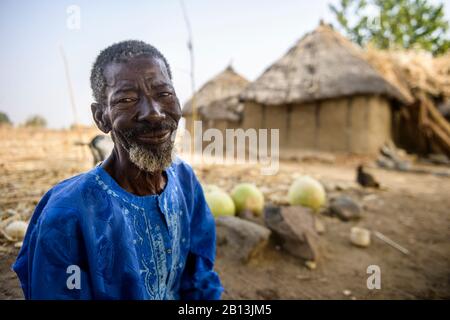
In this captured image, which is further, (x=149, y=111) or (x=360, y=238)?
(x=360, y=238)

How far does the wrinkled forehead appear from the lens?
1.22 m

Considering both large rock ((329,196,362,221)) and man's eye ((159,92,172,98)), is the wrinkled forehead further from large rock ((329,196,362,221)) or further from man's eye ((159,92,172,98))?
large rock ((329,196,362,221))

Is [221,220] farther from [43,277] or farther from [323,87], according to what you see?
[323,87]

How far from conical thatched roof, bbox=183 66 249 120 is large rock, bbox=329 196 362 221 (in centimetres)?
1036

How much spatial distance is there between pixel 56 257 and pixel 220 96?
15848mm

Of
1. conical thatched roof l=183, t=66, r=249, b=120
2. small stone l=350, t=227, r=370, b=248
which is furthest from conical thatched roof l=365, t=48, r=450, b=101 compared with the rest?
small stone l=350, t=227, r=370, b=248

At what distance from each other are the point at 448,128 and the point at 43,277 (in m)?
12.8

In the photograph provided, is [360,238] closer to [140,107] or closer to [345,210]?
[345,210]

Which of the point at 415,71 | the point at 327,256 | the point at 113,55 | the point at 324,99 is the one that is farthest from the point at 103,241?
the point at 415,71

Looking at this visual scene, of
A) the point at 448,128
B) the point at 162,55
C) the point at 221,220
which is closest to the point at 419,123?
the point at 448,128

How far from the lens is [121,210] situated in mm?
1197

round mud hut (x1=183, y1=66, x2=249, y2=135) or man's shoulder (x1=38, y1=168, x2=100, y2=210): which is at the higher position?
round mud hut (x1=183, y1=66, x2=249, y2=135)

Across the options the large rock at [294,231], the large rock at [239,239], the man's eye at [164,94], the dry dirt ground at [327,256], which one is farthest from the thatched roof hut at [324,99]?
the man's eye at [164,94]

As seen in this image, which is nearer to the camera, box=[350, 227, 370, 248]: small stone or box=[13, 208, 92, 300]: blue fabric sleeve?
box=[13, 208, 92, 300]: blue fabric sleeve
